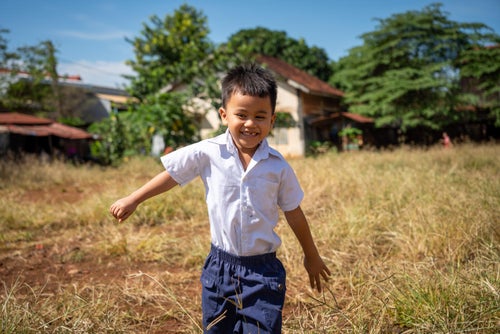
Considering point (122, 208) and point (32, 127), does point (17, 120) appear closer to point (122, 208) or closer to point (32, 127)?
point (32, 127)

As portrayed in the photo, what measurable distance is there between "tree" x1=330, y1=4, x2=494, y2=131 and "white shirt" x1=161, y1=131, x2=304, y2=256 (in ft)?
50.8

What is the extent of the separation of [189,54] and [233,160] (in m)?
13.5

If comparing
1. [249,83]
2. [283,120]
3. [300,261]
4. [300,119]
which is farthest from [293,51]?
[249,83]

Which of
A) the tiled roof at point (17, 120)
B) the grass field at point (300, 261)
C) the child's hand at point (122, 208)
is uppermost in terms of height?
the tiled roof at point (17, 120)

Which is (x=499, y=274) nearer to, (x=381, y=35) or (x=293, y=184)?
(x=293, y=184)

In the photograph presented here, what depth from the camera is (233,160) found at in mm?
1529

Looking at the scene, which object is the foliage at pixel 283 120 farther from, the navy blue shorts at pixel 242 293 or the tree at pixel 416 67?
the navy blue shorts at pixel 242 293

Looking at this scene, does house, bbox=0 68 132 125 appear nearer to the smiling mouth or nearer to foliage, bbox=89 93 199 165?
foliage, bbox=89 93 199 165

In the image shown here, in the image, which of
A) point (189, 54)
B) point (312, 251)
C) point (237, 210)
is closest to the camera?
point (237, 210)

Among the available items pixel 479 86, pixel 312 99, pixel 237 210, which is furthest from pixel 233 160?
pixel 479 86

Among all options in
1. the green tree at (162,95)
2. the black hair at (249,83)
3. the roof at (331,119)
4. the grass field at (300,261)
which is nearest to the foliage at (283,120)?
the roof at (331,119)

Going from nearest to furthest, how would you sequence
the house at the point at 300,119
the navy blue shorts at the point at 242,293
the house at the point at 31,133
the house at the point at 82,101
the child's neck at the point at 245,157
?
the navy blue shorts at the point at 242,293 < the child's neck at the point at 245,157 < the house at the point at 31,133 < the house at the point at 300,119 < the house at the point at 82,101

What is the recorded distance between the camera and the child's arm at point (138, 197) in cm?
150

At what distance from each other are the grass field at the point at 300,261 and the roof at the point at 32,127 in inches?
365
